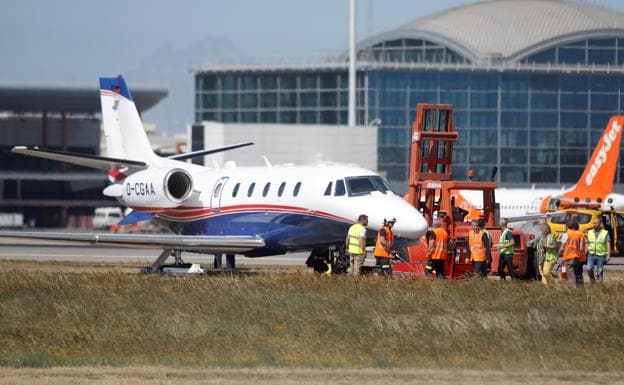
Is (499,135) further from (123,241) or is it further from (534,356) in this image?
(534,356)

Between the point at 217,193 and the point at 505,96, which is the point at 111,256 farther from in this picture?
the point at 505,96

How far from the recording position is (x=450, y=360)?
19641 millimetres

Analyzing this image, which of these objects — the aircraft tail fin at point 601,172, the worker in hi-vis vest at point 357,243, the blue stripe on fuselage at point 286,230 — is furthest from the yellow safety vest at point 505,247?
the aircraft tail fin at point 601,172

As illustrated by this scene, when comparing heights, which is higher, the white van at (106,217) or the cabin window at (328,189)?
the cabin window at (328,189)

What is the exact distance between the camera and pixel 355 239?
3156cm

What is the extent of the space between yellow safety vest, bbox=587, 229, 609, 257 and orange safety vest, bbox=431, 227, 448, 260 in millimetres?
3515

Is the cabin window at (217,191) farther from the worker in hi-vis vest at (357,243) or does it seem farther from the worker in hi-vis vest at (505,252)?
the worker in hi-vis vest at (505,252)

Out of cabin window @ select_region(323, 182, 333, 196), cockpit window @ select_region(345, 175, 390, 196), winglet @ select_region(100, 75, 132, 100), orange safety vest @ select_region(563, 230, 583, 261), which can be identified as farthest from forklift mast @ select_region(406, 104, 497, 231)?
winglet @ select_region(100, 75, 132, 100)

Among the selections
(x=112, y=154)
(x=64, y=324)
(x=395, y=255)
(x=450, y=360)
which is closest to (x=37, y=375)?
(x=64, y=324)

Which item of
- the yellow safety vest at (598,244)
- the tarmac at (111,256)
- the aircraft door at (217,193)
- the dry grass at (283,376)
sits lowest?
the tarmac at (111,256)

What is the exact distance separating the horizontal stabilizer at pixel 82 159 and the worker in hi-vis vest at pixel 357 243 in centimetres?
910

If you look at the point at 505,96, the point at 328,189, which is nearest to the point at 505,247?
the point at 328,189

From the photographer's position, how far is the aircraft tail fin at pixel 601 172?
5831cm

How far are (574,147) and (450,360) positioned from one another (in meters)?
88.2
